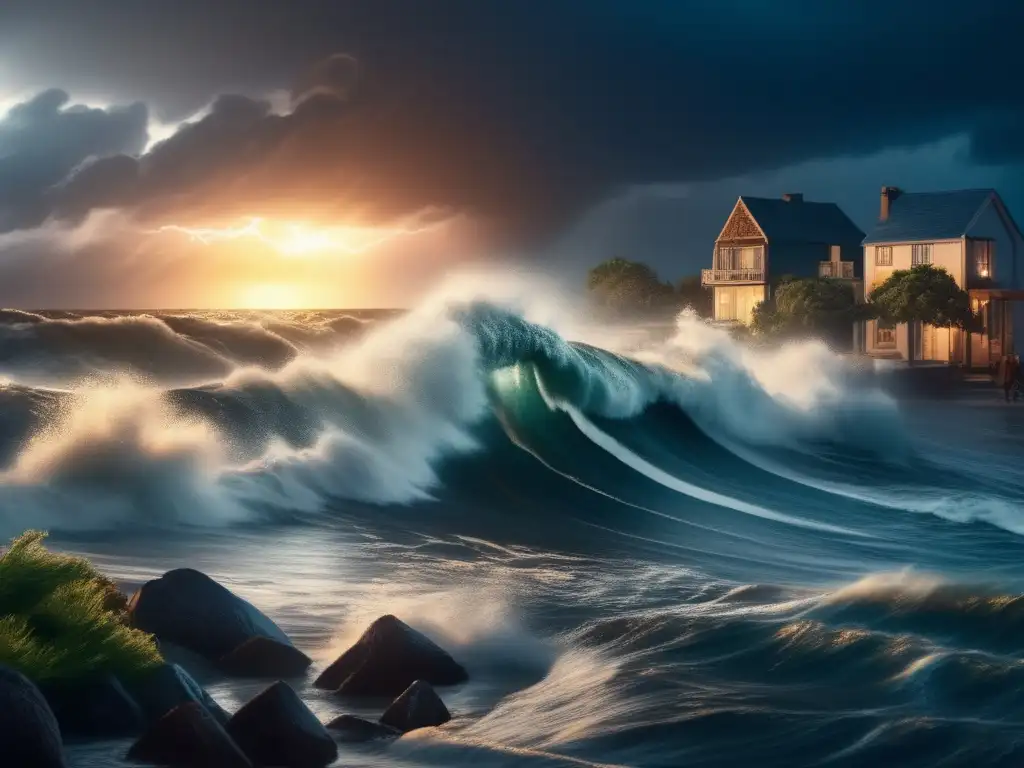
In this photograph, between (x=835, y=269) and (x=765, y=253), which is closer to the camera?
(x=765, y=253)

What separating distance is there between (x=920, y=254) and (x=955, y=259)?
1733mm

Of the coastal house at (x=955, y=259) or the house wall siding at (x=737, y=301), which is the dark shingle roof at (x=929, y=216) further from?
the house wall siding at (x=737, y=301)

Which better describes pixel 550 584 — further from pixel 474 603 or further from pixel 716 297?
pixel 716 297

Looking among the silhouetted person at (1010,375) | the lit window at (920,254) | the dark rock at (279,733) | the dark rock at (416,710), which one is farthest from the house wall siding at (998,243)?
the dark rock at (279,733)

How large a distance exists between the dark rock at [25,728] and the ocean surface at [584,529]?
0.59 metres

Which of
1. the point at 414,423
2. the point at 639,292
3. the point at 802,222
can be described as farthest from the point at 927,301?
the point at 414,423

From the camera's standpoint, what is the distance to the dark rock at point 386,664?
8.96 metres

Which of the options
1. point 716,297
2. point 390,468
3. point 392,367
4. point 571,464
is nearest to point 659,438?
point 571,464

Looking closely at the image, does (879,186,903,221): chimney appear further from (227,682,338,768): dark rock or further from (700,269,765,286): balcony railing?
(227,682,338,768): dark rock

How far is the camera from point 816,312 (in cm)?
6025

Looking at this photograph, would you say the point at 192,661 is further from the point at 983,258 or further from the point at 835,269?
the point at 835,269

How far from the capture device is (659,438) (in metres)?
28.6

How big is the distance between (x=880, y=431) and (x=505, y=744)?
Result: 28555mm

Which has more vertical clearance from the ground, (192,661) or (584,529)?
(192,661)
